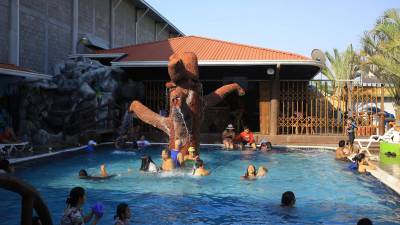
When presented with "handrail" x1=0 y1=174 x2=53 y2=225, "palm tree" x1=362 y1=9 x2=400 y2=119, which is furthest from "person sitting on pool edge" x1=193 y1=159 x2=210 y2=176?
"palm tree" x1=362 y1=9 x2=400 y2=119

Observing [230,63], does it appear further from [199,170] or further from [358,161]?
[199,170]

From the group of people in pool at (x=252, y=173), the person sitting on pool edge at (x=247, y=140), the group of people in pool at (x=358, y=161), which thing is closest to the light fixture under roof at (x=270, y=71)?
the person sitting on pool edge at (x=247, y=140)

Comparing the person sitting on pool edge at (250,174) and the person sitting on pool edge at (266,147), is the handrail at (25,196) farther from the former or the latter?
the person sitting on pool edge at (266,147)

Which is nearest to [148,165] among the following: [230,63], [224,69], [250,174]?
[250,174]

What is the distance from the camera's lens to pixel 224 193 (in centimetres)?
925

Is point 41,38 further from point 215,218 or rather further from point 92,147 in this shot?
point 215,218

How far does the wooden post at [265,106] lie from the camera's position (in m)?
20.1

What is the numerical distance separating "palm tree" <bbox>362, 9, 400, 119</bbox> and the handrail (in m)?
18.2

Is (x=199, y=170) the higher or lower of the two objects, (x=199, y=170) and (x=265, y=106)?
the lower


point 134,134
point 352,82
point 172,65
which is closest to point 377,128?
→ point 352,82

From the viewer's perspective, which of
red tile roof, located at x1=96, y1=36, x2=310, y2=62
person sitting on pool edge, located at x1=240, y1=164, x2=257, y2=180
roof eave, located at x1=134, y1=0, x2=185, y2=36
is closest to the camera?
person sitting on pool edge, located at x1=240, y1=164, x2=257, y2=180

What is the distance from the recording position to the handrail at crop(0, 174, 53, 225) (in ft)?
7.63

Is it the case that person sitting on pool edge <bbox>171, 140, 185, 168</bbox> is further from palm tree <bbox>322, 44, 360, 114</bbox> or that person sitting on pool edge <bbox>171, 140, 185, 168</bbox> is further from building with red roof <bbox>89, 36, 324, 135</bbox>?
palm tree <bbox>322, 44, 360, 114</bbox>

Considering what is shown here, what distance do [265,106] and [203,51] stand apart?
3900mm
